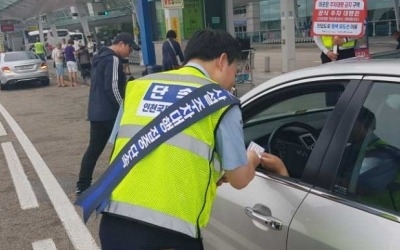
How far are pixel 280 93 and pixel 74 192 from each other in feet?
12.7

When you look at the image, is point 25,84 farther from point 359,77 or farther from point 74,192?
point 359,77

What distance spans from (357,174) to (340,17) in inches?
145

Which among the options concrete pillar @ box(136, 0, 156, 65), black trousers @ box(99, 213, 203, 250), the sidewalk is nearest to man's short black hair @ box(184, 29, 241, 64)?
black trousers @ box(99, 213, 203, 250)

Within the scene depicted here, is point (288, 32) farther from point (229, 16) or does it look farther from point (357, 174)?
point (357, 174)

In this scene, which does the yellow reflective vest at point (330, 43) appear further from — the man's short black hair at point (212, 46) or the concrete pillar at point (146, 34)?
the concrete pillar at point (146, 34)

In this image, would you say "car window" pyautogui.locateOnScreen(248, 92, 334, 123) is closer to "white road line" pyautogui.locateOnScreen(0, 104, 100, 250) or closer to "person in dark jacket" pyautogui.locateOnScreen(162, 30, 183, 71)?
"white road line" pyautogui.locateOnScreen(0, 104, 100, 250)

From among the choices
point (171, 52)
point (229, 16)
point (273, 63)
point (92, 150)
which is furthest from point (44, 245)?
point (273, 63)

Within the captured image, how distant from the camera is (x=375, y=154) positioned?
6.78ft

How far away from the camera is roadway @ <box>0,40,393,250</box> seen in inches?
177

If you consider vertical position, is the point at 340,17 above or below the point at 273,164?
above

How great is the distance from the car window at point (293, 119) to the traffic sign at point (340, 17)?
228 centimetres

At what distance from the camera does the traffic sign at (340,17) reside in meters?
5.11

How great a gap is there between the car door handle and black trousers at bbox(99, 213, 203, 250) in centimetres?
37

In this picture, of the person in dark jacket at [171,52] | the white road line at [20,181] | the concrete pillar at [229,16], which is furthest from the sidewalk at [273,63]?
the white road line at [20,181]
